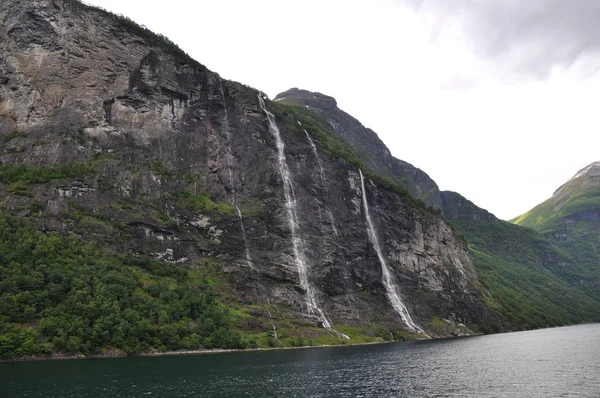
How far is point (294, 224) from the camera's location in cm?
12338

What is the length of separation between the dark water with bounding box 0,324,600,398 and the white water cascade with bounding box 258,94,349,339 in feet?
116

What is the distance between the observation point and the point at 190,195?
388 feet

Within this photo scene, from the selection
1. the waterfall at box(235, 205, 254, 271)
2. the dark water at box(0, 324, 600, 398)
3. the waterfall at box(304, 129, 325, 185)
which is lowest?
the dark water at box(0, 324, 600, 398)

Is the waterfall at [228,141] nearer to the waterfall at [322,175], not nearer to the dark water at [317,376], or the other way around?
the waterfall at [322,175]

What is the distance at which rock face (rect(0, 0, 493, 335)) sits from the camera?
104562mm

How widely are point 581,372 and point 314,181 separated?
9442cm

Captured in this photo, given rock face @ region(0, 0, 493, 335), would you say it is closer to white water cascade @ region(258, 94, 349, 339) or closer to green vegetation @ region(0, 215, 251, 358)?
white water cascade @ region(258, 94, 349, 339)

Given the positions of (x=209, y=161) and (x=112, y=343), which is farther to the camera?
(x=209, y=161)

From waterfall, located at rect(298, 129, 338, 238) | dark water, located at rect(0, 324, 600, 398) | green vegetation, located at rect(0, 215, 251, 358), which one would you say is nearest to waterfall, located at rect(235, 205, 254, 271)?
green vegetation, located at rect(0, 215, 251, 358)

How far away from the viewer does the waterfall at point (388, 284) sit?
122 meters

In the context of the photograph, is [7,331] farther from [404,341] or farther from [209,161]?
[404,341]

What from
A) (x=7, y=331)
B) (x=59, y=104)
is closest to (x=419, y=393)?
(x=7, y=331)

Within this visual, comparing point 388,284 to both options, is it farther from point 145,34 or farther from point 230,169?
point 145,34

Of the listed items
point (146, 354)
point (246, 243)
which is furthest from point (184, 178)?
point (146, 354)
